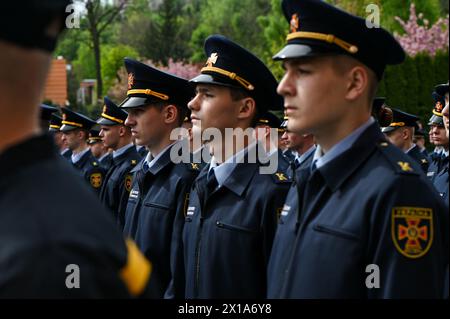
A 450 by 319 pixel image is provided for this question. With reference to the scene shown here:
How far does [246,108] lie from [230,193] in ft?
2.05

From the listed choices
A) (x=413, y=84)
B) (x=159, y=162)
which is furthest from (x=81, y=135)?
(x=413, y=84)

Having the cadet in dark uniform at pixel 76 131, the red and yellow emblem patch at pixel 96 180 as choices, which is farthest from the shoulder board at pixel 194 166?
the cadet in dark uniform at pixel 76 131

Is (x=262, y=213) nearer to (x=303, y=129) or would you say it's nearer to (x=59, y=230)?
(x=303, y=129)

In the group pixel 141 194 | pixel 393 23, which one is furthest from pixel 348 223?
pixel 393 23

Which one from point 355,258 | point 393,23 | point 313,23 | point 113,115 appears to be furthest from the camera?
point 393,23

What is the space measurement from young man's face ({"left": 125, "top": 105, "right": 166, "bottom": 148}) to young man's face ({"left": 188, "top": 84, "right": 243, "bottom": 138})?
1.42 meters

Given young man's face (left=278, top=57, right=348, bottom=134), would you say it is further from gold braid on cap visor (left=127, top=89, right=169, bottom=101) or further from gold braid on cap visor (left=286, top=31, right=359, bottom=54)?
gold braid on cap visor (left=127, top=89, right=169, bottom=101)

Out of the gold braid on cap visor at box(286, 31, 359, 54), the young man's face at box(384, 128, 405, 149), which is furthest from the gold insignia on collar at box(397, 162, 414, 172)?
the young man's face at box(384, 128, 405, 149)

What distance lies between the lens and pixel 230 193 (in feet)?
13.5

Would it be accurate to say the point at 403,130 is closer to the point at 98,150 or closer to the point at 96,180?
the point at 96,180

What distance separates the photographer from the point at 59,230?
135 cm
